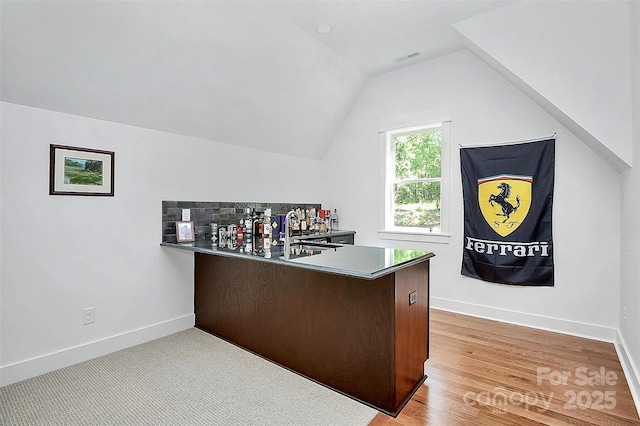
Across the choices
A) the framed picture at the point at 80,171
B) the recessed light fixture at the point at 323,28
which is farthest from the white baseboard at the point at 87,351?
the recessed light fixture at the point at 323,28

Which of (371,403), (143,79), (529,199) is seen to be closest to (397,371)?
(371,403)

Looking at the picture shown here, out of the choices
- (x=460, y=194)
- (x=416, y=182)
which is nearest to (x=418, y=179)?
(x=416, y=182)

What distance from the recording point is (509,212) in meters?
3.39

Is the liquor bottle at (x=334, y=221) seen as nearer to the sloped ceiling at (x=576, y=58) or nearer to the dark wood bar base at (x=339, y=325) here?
the dark wood bar base at (x=339, y=325)

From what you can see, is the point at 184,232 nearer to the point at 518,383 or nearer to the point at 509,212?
the point at 518,383

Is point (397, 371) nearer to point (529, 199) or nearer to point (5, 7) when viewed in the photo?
point (529, 199)

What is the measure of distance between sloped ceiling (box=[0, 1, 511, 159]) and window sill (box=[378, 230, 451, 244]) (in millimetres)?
1827

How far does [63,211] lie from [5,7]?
4.42ft

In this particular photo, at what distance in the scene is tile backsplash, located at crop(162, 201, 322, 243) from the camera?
3.18m

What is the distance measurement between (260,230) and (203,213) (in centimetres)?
63

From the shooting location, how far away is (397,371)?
1.95 meters

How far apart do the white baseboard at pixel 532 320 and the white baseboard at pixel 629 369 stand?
150 millimetres

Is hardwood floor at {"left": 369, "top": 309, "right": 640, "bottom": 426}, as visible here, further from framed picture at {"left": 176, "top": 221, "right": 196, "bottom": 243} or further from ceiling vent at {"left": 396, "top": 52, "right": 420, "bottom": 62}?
ceiling vent at {"left": 396, "top": 52, "right": 420, "bottom": 62}

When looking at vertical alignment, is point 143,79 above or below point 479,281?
above
